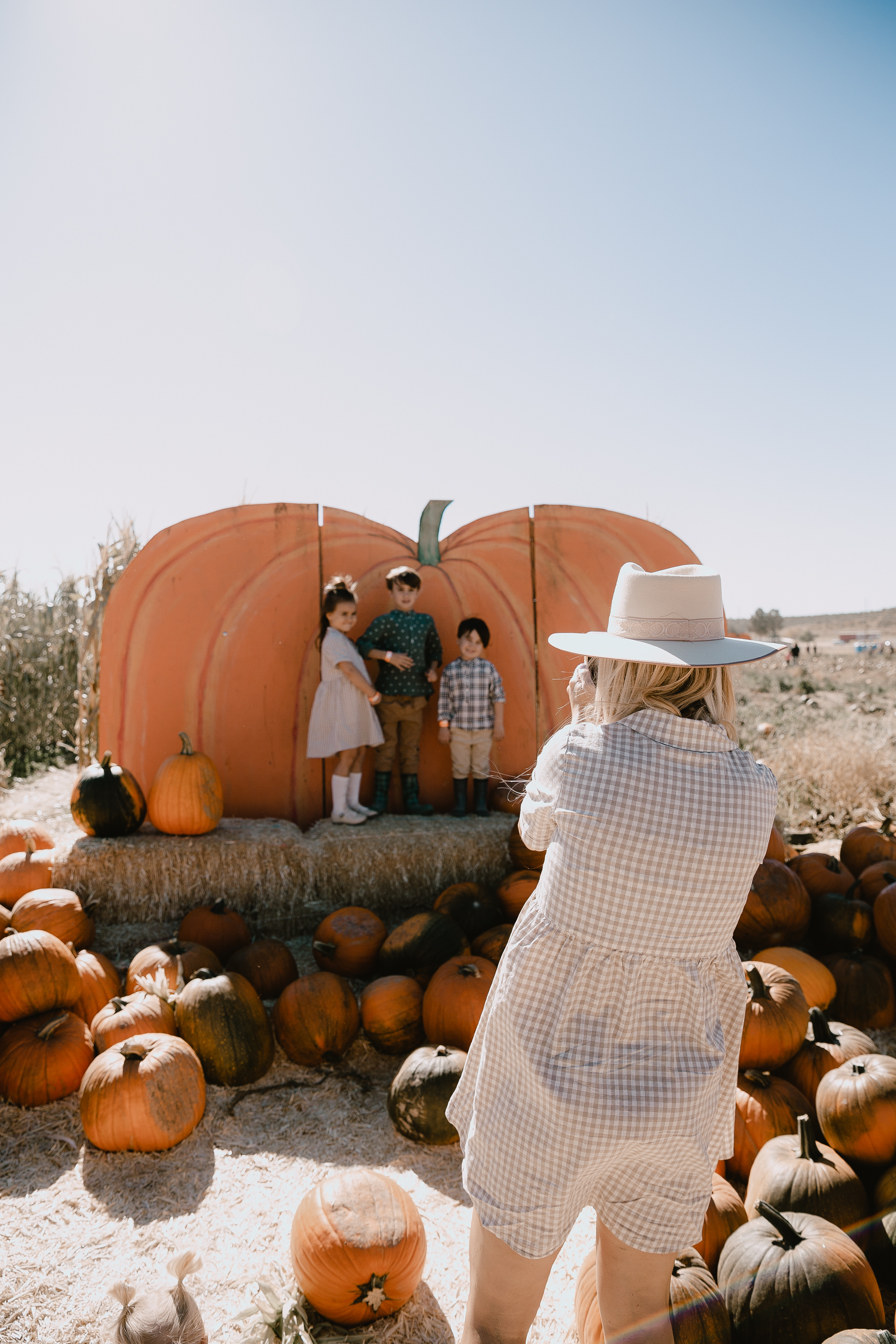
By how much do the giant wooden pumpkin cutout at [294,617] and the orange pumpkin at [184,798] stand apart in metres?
0.89

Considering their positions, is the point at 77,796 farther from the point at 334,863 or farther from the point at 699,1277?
the point at 699,1277

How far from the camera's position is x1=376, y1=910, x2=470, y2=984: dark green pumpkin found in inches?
164

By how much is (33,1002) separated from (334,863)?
2119 millimetres

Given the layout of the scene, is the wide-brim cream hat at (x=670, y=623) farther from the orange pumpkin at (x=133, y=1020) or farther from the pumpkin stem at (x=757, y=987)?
the orange pumpkin at (x=133, y=1020)

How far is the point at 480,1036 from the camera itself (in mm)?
1856

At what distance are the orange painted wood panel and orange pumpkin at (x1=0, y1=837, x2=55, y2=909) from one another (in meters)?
3.93

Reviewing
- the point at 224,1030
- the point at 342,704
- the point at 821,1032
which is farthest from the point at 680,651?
the point at 342,704

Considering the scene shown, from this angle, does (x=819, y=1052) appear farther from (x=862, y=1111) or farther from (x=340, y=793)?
(x=340, y=793)

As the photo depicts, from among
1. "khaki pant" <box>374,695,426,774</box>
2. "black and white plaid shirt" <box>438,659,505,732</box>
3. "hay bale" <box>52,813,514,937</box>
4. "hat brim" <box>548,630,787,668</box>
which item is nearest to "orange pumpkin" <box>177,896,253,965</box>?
"hay bale" <box>52,813,514,937</box>

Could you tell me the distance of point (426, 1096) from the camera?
316 cm

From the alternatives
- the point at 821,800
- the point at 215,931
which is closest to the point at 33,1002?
the point at 215,931

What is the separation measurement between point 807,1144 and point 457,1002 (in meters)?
1.56

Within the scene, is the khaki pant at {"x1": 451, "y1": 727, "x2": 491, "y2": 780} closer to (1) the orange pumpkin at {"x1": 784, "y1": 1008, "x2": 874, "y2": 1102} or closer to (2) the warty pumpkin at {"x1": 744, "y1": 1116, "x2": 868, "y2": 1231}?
(1) the orange pumpkin at {"x1": 784, "y1": 1008, "x2": 874, "y2": 1102}

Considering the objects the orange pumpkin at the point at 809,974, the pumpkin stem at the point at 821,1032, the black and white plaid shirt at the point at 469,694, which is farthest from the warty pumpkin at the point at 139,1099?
the black and white plaid shirt at the point at 469,694
